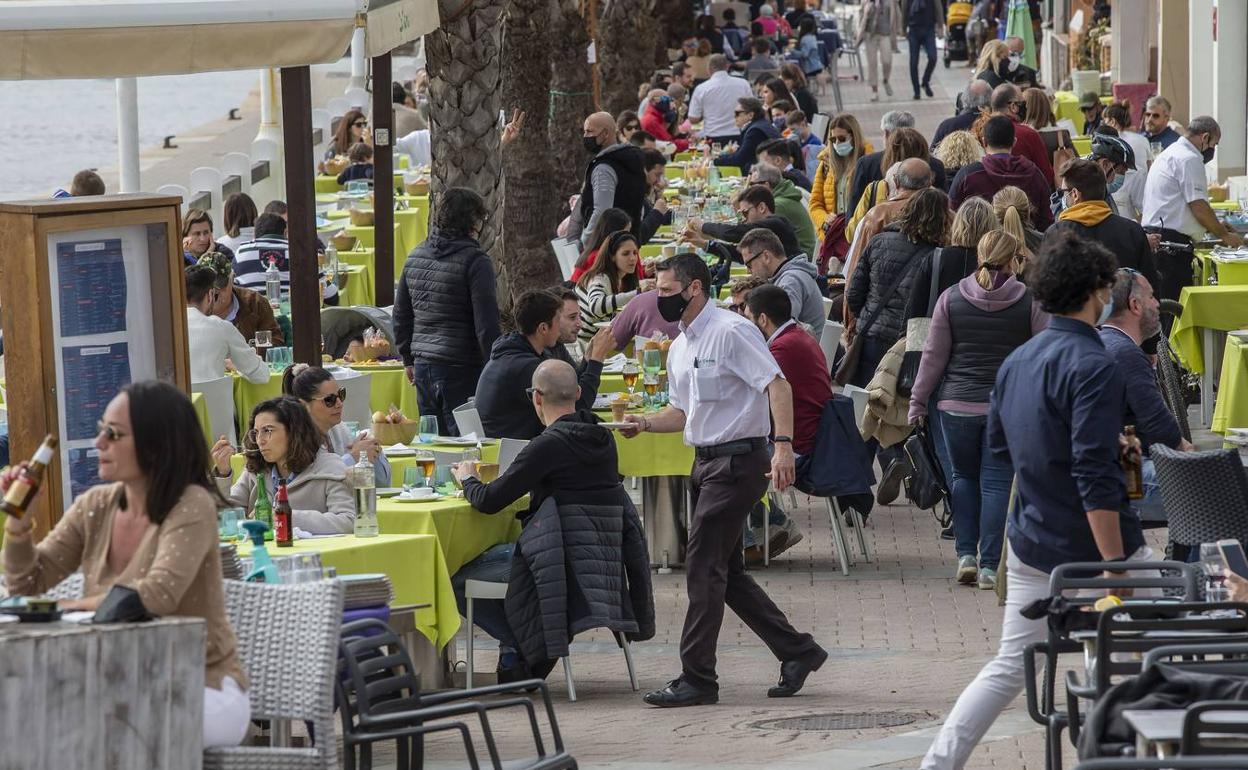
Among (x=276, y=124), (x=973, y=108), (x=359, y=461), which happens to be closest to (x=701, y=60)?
(x=276, y=124)

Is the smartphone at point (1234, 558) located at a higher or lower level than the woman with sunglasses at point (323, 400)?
lower

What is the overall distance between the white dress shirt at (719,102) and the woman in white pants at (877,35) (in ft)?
43.7

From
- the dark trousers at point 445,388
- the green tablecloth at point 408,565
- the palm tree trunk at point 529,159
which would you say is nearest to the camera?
the green tablecloth at point 408,565

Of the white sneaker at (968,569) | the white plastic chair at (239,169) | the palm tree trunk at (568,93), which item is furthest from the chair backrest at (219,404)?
the white plastic chair at (239,169)

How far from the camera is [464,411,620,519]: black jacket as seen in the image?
8562 mm

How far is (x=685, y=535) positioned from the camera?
11461 mm

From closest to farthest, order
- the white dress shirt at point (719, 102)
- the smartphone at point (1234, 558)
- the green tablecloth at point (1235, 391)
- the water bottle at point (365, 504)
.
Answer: the smartphone at point (1234, 558), the water bottle at point (365, 504), the green tablecloth at point (1235, 391), the white dress shirt at point (719, 102)

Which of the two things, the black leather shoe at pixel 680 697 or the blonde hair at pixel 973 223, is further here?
the blonde hair at pixel 973 223

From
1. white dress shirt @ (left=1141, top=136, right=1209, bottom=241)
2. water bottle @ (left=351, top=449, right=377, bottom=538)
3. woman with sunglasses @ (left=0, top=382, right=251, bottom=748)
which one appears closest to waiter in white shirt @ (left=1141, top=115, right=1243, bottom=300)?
white dress shirt @ (left=1141, top=136, right=1209, bottom=241)

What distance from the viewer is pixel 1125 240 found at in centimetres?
1178

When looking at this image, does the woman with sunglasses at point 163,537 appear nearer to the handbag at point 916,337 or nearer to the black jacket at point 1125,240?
the handbag at point 916,337

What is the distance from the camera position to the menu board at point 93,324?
7.71 m

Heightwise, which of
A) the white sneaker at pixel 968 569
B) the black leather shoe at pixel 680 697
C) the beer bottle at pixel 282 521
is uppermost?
the beer bottle at pixel 282 521

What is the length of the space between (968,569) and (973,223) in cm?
176
